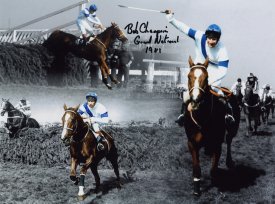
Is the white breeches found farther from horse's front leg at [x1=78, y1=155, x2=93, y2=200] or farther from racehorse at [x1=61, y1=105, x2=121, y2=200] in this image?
horse's front leg at [x1=78, y1=155, x2=93, y2=200]

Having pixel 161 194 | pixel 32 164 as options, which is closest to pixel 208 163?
pixel 161 194

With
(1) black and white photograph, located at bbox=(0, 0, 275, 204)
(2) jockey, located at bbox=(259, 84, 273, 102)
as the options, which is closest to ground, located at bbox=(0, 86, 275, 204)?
(1) black and white photograph, located at bbox=(0, 0, 275, 204)

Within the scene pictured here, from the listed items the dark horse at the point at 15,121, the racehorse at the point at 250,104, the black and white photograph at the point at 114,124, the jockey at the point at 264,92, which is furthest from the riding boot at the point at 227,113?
the jockey at the point at 264,92

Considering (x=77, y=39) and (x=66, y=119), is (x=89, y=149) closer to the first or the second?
(x=66, y=119)

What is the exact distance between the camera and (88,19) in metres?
8.50

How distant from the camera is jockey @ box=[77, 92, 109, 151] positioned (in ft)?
27.3

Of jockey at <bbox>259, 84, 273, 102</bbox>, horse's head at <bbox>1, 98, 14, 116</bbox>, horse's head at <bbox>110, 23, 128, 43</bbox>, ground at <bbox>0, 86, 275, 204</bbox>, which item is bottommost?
ground at <bbox>0, 86, 275, 204</bbox>

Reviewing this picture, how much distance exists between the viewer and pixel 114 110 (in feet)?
36.3

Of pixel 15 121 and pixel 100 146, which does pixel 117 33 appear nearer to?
pixel 100 146

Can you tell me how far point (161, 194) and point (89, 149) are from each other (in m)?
1.92

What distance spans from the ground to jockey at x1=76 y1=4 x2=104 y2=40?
197cm

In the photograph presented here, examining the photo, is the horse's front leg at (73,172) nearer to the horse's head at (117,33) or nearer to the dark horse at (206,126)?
the dark horse at (206,126)

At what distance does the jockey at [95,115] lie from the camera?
8328mm

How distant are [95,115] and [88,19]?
206 centimetres
